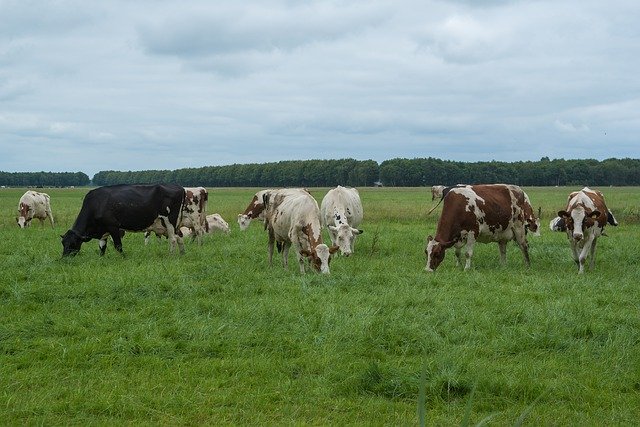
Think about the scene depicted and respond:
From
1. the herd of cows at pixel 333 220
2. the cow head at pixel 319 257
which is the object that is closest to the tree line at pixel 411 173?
the herd of cows at pixel 333 220

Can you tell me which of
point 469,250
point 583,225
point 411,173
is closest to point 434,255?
point 469,250

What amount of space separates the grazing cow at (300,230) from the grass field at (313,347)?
72cm

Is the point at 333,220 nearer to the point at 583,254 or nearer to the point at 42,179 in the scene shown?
the point at 583,254

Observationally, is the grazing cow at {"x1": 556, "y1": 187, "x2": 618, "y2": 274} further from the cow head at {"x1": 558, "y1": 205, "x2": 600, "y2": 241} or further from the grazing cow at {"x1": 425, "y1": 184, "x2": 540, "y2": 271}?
the grazing cow at {"x1": 425, "y1": 184, "x2": 540, "y2": 271}

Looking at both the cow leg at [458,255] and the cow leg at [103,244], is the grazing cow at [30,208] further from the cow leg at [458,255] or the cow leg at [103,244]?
the cow leg at [458,255]

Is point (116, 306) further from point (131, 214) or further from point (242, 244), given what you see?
point (242, 244)

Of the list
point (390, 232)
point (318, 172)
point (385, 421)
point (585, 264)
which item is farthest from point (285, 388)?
point (318, 172)

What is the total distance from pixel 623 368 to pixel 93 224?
13828 millimetres

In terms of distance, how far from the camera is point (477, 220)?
1582cm

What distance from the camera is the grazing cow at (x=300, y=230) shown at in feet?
46.0

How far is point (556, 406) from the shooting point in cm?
643

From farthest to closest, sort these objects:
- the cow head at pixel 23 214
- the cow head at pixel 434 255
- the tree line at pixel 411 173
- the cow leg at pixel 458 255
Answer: the tree line at pixel 411 173 < the cow head at pixel 23 214 < the cow leg at pixel 458 255 < the cow head at pixel 434 255

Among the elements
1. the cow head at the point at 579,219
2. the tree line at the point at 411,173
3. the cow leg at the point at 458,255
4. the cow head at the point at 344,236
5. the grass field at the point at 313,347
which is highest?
the tree line at the point at 411,173

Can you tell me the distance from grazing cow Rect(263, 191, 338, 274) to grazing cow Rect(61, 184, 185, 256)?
3636mm
